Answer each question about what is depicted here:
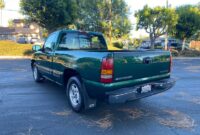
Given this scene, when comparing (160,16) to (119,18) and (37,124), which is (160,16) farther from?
(37,124)

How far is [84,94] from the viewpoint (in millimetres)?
5027

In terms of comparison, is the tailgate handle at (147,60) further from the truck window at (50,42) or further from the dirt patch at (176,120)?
the truck window at (50,42)

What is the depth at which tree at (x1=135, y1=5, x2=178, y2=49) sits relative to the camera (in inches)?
969

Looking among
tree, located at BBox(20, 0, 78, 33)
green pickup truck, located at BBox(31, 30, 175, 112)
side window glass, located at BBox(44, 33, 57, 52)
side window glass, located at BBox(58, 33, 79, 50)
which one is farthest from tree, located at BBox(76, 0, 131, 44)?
green pickup truck, located at BBox(31, 30, 175, 112)

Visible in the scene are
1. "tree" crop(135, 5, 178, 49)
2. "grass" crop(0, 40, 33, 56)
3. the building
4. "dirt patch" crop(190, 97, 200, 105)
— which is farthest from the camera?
the building

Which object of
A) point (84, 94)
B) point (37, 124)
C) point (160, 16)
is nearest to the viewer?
point (37, 124)

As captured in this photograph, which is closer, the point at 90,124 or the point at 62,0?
the point at 90,124

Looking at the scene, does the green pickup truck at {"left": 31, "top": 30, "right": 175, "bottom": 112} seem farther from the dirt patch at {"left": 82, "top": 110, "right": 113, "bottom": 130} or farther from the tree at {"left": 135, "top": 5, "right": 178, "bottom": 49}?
the tree at {"left": 135, "top": 5, "right": 178, "bottom": 49}

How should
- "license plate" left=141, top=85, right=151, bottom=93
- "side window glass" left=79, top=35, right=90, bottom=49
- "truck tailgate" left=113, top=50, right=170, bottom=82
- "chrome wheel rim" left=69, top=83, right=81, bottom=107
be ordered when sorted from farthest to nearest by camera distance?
"side window glass" left=79, top=35, right=90, bottom=49
"chrome wheel rim" left=69, top=83, right=81, bottom=107
"license plate" left=141, top=85, right=151, bottom=93
"truck tailgate" left=113, top=50, right=170, bottom=82

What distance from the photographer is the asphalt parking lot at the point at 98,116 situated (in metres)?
4.38

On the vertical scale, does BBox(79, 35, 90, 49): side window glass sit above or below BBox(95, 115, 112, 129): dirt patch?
above

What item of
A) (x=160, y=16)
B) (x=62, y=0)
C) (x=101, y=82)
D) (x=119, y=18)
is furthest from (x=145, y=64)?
(x=119, y=18)

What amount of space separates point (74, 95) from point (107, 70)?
1.39 m

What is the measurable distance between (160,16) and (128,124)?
22.1m
